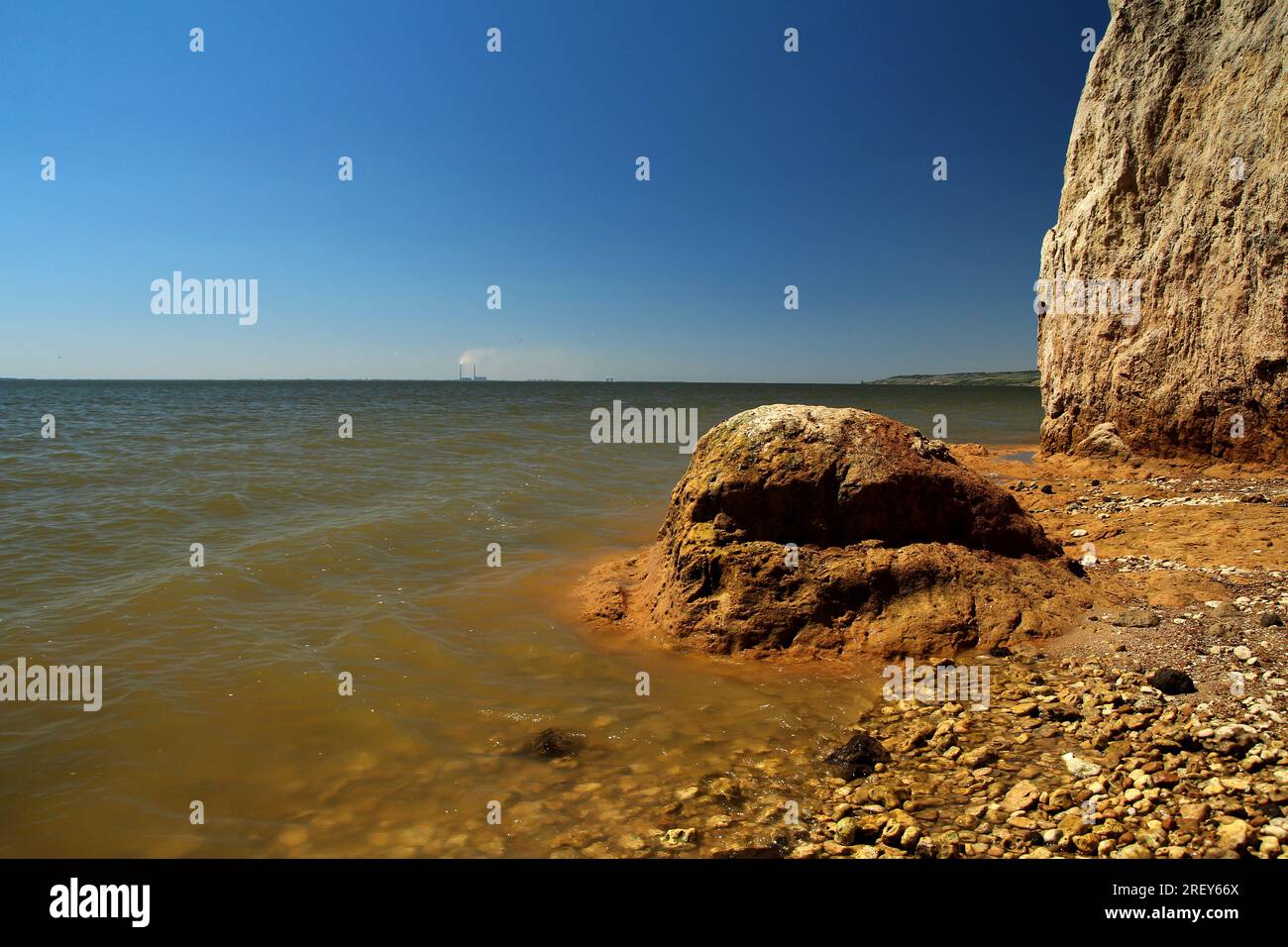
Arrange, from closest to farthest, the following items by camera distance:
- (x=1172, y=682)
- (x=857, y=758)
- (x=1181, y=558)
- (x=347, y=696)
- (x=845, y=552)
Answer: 1. (x=857, y=758)
2. (x=1172, y=682)
3. (x=347, y=696)
4. (x=845, y=552)
5. (x=1181, y=558)

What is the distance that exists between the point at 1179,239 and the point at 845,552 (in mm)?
10924

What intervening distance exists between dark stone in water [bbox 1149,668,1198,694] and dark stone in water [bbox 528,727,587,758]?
3.92 m

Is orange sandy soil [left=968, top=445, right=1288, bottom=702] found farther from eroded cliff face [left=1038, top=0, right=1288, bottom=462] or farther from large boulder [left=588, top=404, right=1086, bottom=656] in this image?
eroded cliff face [left=1038, top=0, right=1288, bottom=462]

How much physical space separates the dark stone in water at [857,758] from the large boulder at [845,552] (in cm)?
161

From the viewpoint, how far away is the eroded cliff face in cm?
1042

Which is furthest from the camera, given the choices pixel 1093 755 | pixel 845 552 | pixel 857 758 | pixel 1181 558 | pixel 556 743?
pixel 1181 558

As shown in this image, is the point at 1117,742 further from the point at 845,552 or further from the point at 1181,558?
the point at 1181,558

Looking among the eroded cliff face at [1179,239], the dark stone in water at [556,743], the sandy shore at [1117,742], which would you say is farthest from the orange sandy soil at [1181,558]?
the dark stone in water at [556,743]

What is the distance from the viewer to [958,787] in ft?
11.7

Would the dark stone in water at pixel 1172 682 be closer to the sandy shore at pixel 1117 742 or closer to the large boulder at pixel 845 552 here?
the sandy shore at pixel 1117 742

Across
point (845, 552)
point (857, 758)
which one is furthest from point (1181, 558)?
point (857, 758)

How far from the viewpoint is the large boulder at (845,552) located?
18.8ft

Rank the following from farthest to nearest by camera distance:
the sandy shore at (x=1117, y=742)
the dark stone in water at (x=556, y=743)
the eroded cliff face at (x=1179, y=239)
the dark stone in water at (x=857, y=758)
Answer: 1. the eroded cliff face at (x=1179, y=239)
2. the dark stone in water at (x=556, y=743)
3. the dark stone in water at (x=857, y=758)
4. the sandy shore at (x=1117, y=742)

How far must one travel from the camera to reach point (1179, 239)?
11.6 meters
